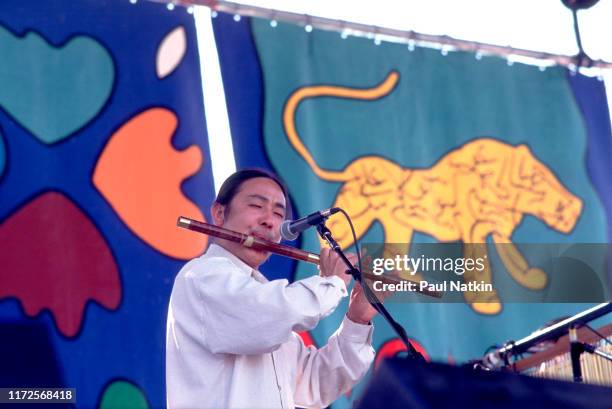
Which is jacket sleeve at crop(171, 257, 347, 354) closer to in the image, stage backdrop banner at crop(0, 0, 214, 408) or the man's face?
the man's face

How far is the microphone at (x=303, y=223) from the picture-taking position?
2.58m

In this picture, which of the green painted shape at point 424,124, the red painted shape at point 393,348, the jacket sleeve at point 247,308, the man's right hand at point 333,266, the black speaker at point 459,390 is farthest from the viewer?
the green painted shape at point 424,124

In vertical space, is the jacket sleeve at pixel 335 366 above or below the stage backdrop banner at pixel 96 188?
below

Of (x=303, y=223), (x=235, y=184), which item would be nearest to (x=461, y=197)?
(x=235, y=184)

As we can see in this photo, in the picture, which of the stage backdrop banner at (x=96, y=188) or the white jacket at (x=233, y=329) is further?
the stage backdrop banner at (x=96, y=188)

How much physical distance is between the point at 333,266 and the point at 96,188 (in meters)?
1.35

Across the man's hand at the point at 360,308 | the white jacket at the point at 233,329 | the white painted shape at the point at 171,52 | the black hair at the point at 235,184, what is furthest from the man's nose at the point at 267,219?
the white painted shape at the point at 171,52

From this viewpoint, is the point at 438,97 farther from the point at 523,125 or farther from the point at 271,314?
the point at 271,314

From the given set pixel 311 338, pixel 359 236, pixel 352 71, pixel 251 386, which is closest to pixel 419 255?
pixel 359 236

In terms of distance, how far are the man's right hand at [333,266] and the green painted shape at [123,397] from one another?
115 centimetres

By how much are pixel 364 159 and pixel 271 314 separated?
1776 mm

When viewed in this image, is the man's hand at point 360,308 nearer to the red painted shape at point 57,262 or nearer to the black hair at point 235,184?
the black hair at point 235,184

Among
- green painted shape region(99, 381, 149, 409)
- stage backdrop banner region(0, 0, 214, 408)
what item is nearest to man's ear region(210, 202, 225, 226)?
stage backdrop banner region(0, 0, 214, 408)

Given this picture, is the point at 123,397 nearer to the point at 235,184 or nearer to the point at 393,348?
the point at 235,184
